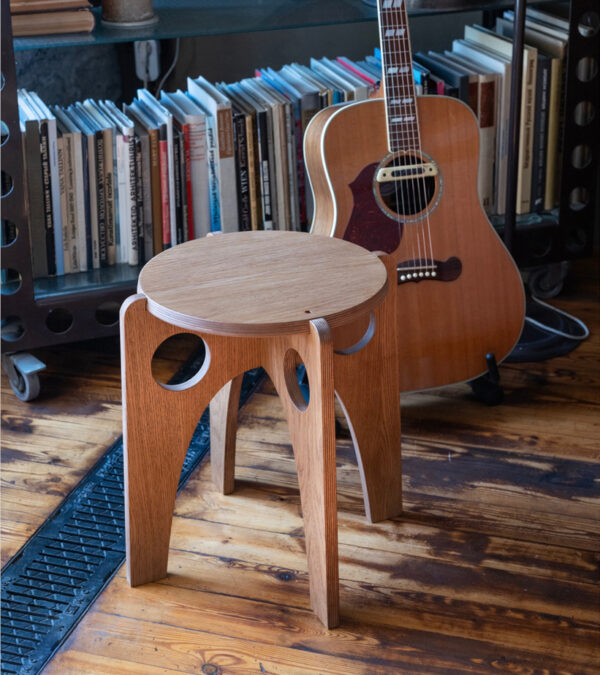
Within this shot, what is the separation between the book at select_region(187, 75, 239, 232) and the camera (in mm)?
1813

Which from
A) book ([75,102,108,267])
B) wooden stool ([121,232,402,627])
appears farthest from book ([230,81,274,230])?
wooden stool ([121,232,402,627])

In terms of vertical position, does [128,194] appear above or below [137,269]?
above

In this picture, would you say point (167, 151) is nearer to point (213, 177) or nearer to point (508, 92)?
point (213, 177)

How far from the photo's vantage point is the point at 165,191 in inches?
72.6

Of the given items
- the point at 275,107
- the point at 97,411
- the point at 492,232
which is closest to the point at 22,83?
the point at 275,107

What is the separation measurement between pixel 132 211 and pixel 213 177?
0.59ft

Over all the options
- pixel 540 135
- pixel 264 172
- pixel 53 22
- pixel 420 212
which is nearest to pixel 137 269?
pixel 264 172

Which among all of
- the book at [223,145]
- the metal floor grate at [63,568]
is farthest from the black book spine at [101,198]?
the metal floor grate at [63,568]

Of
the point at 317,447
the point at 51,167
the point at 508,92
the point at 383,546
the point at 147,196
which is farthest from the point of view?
the point at 508,92

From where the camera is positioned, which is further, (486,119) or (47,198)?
(486,119)

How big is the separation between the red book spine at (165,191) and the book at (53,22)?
0.87ft

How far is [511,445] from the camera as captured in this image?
1657mm

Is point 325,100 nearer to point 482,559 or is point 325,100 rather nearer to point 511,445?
point 511,445

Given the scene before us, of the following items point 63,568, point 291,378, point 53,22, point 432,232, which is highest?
point 53,22
